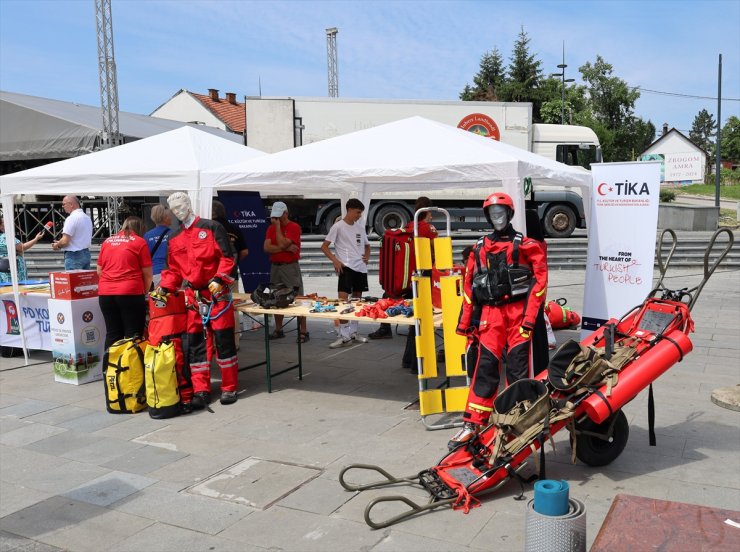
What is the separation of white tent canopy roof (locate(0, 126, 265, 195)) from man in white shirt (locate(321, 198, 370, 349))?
1521mm

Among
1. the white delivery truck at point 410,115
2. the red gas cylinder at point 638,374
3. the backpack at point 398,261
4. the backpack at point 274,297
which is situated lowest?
the red gas cylinder at point 638,374

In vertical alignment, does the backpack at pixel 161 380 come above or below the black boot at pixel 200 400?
above

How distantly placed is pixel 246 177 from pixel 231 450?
268cm

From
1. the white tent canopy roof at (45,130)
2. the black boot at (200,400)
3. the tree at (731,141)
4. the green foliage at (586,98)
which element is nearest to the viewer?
the black boot at (200,400)

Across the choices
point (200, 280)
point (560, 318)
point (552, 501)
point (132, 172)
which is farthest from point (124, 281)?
point (560, 318)

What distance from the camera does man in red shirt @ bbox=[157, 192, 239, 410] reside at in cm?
571

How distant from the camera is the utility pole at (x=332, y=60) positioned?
2877 cm

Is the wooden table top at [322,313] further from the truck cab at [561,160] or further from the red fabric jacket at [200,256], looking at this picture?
the truck cab at [561,160]

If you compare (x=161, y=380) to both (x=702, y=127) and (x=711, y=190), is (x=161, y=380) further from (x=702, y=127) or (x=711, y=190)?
(x=702, y=127)

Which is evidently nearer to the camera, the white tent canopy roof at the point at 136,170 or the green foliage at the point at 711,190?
the white tent canopy roof at the point at 136,170

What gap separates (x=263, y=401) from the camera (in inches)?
241

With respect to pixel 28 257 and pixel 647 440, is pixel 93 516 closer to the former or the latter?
pixel 647 440

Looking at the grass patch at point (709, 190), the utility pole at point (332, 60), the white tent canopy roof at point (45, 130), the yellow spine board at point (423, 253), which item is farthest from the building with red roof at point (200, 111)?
the yellow spine board at point (423, 253)

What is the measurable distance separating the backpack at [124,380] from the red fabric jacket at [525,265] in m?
3.02
